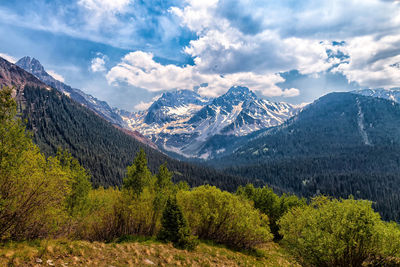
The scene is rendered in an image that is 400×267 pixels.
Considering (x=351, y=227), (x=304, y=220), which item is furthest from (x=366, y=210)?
(x=304, y=220)

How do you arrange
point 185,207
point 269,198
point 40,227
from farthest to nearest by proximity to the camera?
1. point 269,198
2. point 185,207
3. point 40,227

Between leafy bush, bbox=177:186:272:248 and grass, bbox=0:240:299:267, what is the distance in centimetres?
605

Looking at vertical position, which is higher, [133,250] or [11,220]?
[11,220]

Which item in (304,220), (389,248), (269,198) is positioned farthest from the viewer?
(269,198)

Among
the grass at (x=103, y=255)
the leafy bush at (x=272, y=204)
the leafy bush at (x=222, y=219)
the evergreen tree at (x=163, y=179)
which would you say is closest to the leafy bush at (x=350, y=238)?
A: the grass at (x=103, y=255)

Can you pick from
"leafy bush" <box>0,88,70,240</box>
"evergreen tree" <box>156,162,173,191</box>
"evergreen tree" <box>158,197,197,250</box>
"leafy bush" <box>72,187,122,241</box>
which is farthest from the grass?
"evergreen tree" <box>156,162,173,191</box>

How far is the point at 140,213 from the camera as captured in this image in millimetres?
33406

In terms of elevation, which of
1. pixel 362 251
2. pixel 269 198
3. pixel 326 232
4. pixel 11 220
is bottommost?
pixel 269 198

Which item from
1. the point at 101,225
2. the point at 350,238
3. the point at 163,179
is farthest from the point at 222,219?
the point at 163,179

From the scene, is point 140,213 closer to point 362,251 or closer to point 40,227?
point 40,227

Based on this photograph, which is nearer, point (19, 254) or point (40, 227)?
point (19, 254)

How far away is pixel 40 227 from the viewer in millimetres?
19797

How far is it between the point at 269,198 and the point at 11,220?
66476mm

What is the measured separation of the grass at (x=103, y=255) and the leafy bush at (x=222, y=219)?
19.9ft
